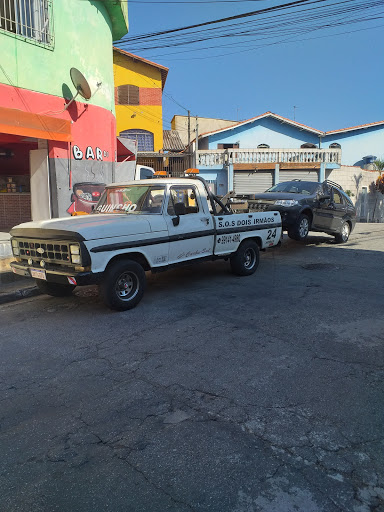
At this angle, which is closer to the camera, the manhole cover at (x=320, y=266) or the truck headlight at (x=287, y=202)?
the manhole cover at (x=320, y=266)

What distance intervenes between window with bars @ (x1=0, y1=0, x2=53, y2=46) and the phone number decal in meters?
6.57

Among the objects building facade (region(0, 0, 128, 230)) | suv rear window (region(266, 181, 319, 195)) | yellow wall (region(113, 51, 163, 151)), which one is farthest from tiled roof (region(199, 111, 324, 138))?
suv rear window (region(266, 181, 319, 195))

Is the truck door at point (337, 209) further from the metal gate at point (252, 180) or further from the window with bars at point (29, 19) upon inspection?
the metal gate at point (252, 180)

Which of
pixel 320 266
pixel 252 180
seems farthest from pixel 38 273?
pixel 252 180

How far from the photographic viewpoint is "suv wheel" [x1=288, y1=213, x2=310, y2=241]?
31.0 feet

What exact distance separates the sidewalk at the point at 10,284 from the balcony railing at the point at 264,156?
15.4 m

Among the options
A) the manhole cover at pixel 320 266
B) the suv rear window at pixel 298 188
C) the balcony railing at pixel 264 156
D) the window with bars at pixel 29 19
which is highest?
the window with bars at pixel 29 19

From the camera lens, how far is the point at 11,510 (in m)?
2.12

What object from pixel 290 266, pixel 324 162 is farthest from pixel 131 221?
pixel 324 162

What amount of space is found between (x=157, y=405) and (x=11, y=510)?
125 cm

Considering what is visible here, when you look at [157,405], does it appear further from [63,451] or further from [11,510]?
[11,510]

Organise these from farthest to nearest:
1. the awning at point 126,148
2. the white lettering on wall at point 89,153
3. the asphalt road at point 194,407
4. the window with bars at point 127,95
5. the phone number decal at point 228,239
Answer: the window with bars at point 127,95 → the awning at point 126,148 → the white lettering on wall at point 89,153 → the phone number decal at point 228,239 → the asphalt road at point 194,407

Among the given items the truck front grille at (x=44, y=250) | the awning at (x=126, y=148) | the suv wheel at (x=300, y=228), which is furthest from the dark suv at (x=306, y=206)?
the awning at (x=126, y=148)

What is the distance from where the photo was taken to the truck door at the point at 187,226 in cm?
612
